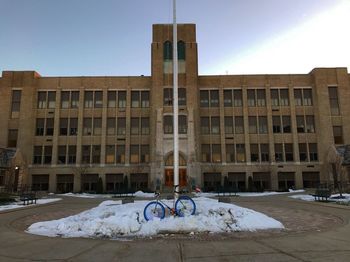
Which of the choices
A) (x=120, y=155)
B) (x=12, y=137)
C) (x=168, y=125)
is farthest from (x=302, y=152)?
(x=12, y=137)

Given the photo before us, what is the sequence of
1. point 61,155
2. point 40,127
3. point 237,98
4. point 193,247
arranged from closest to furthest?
point 193,247 < point 61,155 < point 40,127 < point 237,98

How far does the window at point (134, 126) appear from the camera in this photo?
4575 centimetres

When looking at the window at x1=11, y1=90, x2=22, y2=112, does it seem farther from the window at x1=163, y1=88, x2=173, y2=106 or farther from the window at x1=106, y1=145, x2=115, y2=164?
the window at x1=163, y1=88, x2=173, y2=106

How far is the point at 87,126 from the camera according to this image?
4603cm

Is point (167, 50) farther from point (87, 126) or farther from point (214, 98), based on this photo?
point (87, 126)

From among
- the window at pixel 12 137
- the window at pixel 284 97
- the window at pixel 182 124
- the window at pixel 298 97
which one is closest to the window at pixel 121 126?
the window at pixel 182 124

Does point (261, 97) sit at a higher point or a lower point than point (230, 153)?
higher

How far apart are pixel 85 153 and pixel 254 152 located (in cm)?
2636

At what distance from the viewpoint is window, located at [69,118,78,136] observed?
150ft

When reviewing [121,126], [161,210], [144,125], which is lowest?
[161,210]

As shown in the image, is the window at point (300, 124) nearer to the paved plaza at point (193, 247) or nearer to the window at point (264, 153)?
the window at point (264, 153)

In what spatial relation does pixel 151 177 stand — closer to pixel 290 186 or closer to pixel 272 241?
pixel 290 186

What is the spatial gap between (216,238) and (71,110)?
133 ft

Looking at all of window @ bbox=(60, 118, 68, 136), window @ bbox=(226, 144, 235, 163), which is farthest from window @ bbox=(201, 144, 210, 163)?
window @ bbox=(60, 118, 68, 136)
